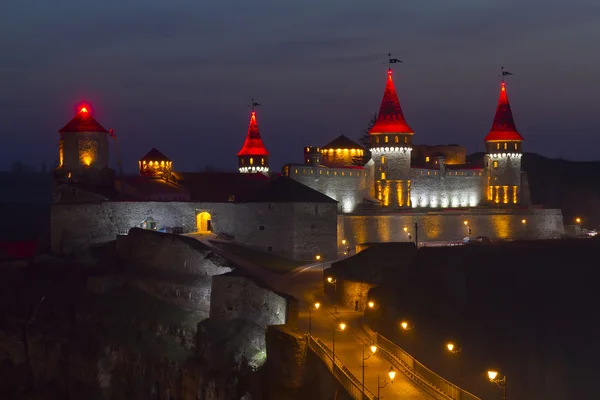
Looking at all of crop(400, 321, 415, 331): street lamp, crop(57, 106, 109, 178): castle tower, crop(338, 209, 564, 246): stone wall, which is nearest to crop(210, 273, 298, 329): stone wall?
crop(400, 321, 415, 331): street lamp

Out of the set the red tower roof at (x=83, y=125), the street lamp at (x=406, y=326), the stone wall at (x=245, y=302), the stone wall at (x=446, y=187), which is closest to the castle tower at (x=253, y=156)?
the stone wall at (x=446, y=187)

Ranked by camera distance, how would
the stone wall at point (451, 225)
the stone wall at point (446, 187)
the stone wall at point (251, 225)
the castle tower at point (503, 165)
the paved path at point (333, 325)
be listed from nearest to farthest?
the paved path at point (333, 325), the stone wall at point (251, 225), the stone wall at point (451, 225), the stone wall at point (446, 187), the castle tower at point (503, 165)

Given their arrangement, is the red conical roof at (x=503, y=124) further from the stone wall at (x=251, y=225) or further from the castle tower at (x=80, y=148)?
the castle tower at (x=80, y=148)

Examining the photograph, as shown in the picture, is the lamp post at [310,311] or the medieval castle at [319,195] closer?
the lamp post at [310,311]

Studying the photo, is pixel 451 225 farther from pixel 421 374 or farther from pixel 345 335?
pixel 421 374

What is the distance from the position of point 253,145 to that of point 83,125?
17.8m

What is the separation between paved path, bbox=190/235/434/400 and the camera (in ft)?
97.3

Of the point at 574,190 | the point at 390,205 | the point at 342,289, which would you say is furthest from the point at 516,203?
the point at 574,190

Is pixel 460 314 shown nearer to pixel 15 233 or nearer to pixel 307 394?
pixel 307 394

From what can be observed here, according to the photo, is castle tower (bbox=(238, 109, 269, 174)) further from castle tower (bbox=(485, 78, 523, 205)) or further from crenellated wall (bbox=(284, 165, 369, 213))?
castle tower (bbox=(485, 78, 523, 205))

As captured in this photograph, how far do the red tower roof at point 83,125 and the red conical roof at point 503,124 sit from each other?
29.8m

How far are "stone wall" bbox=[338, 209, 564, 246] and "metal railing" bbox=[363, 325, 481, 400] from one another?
2441 centimetres

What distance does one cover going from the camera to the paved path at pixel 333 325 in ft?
97.3

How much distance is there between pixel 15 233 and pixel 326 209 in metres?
64.0
